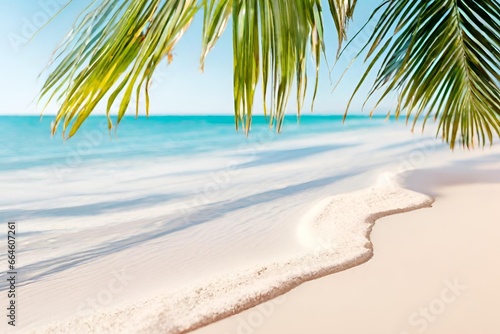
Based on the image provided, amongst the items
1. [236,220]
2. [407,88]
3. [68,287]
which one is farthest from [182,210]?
[407,88]

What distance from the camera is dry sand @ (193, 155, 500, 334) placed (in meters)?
2.74

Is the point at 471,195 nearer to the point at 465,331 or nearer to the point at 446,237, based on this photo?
the point at 446,237

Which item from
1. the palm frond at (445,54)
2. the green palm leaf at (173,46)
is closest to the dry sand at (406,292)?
the palm frond at (445,54)

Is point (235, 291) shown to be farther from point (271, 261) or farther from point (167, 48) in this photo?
point (167, 48)

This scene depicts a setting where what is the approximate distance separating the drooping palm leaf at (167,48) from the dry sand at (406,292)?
2400 millimetres

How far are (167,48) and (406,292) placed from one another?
9.85ft

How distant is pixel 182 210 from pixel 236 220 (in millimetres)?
1140

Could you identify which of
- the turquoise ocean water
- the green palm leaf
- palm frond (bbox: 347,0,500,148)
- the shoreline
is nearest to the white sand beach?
the shoreline

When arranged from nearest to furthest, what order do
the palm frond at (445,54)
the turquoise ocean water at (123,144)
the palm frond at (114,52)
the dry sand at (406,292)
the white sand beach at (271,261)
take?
1. the palm frond at (114,52)
2. the palm frond at (445,54)
3. the dry sand at (406,292)
4. the white sand beach at (271,261)
5. the turquoise ocean water at (123,144)

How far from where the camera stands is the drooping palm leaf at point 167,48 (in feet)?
1.50

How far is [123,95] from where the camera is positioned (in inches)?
18.5

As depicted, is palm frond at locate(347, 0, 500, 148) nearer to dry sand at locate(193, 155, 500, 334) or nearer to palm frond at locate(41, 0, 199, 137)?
palm frond at locate(41, 0, 199, 137)

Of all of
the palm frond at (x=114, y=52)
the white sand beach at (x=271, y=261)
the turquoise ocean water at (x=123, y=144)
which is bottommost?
the turquoise ocean water at (x=123, y=144)

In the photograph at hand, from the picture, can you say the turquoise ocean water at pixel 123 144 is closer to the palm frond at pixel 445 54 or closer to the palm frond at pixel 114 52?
the palm frond at pixel 445 54
